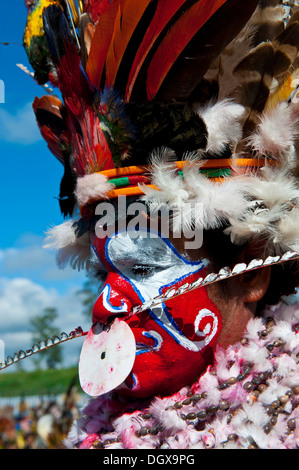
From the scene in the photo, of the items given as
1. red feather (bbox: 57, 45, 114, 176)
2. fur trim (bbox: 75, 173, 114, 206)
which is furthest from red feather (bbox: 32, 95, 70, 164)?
fur trim (bbox: 75, 173, 114, 206)

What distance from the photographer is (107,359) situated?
1.83 meters

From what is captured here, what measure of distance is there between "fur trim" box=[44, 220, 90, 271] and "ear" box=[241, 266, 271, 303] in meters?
0.86

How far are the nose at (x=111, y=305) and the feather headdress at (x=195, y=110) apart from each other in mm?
414

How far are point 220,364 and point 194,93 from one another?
120cm

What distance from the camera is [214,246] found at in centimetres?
199

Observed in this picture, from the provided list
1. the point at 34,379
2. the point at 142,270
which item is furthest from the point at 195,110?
the point at 34,379

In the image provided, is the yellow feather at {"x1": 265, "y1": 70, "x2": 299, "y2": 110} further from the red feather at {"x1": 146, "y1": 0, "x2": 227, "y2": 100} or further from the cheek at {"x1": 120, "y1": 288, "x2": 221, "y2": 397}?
the cheek at {"x1": 120, "y1": 288, "x2": 221, "y2": 397}

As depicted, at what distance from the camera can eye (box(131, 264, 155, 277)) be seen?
1933mm

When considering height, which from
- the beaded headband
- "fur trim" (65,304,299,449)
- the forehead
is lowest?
"fur trim" (65,304,299,449)

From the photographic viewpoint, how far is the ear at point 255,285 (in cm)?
204

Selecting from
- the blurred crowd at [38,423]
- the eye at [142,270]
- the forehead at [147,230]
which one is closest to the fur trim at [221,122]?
the forehead at [147,230]

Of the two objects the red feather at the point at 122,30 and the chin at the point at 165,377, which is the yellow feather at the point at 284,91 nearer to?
the red feather at the point at 122,30

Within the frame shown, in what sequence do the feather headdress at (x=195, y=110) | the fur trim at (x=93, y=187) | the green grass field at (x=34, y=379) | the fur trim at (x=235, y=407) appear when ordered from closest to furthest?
the fur trim at (x=235, y=407) < the feather headdress at (x=195, y=110) < the fur trim at (x=93, y=187) < the green grass field at (x=34, y=379)
